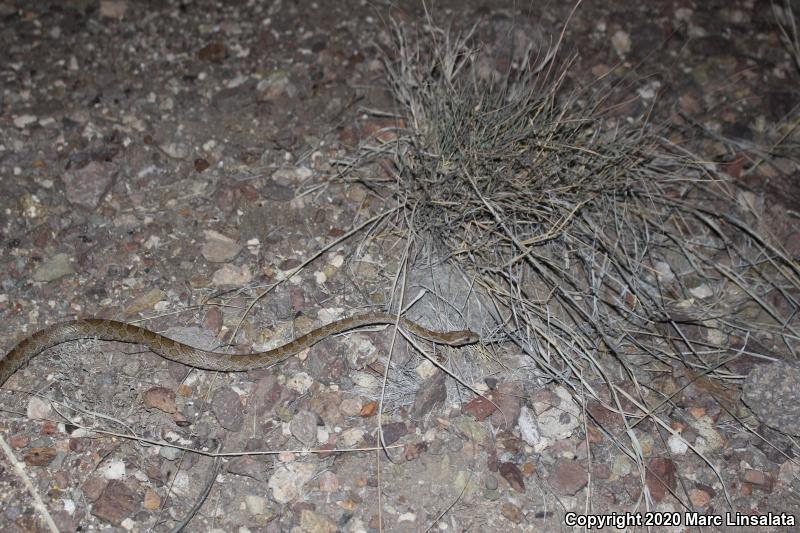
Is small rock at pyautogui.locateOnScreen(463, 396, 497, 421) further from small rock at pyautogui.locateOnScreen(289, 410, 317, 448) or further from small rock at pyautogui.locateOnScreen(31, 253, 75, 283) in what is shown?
small rock at pyautogui.locateOnScreen(31, 253, 75, 283)

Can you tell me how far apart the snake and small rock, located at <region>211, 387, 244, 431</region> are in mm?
149

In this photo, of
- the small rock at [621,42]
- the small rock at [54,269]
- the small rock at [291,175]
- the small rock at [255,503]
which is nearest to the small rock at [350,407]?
the small rock at [255,503]

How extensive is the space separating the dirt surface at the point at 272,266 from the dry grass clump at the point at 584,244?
31 cm

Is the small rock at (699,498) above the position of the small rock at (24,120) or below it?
below

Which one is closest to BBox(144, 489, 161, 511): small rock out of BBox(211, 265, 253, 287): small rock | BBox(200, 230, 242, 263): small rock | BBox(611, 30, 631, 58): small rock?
BBox(211, 265, 253, 287): small rock

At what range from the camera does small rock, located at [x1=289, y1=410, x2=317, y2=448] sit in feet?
12.0

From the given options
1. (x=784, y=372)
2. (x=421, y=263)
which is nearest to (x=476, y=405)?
(x=421, y=263)

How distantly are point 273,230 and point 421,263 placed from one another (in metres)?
1.09

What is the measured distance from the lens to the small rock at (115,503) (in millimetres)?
3340

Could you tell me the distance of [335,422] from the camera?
3752 mm

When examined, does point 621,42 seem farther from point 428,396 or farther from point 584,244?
point 428,396

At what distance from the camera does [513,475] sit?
3.56 metres

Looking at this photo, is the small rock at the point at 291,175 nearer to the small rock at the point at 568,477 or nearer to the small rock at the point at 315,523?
the small rock at the point at 315,523

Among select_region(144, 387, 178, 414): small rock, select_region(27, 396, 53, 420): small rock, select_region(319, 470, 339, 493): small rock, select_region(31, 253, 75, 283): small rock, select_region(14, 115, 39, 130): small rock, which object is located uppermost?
select_region(14, 115, 39, 130): small rock
